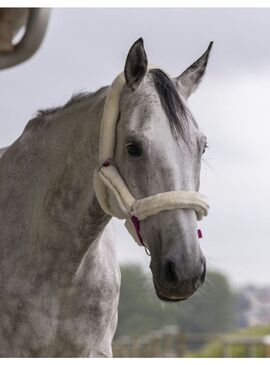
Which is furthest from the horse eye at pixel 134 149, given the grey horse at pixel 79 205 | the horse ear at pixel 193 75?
the horse ear at pixel 193 75

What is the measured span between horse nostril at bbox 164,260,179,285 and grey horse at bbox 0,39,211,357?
0.20ft

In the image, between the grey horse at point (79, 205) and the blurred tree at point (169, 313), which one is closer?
the grey horse at point (79, 205)

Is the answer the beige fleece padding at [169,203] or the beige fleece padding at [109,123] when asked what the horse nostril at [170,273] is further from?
the beige fleece padding at [109,123]

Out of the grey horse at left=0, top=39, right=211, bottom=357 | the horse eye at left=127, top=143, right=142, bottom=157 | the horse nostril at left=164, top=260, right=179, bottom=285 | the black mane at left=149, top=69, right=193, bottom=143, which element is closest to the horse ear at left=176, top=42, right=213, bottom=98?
the grey horse at left=0, top=39, right=211, bottom=357

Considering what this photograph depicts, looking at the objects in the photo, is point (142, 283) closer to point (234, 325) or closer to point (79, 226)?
point (79, 226)

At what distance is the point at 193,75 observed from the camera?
401 centimetres

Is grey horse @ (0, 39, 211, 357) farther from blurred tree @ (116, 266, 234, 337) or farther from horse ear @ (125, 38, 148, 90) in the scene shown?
blurred tree @ (116, 266, 234, 337)

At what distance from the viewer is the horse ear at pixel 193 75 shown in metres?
3.94

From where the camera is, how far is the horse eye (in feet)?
11.4

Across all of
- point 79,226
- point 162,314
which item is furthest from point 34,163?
point 162,314

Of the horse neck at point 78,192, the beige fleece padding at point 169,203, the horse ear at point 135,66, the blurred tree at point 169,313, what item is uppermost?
the blurred tree at point 169,313

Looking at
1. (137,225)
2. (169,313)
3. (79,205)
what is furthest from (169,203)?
(169,313)

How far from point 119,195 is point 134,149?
0.70 ft

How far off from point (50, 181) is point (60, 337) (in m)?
0.73
